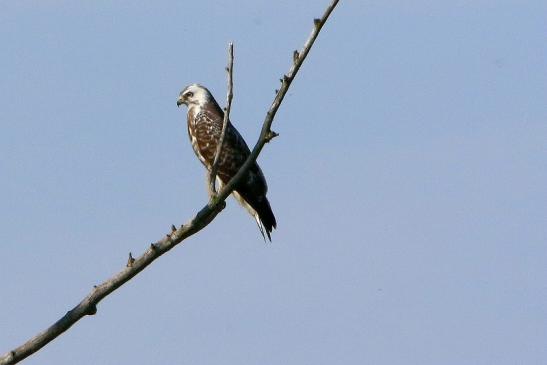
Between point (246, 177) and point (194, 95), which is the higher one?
point (194, 95)

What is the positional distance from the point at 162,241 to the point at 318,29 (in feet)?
6.13

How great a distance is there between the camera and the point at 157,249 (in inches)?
347

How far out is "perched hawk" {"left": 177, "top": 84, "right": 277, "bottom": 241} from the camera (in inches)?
630

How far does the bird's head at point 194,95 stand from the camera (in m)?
18.0

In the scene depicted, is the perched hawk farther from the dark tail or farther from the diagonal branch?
the diagonal branch

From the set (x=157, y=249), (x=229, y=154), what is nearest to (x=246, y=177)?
Result: (x=229, y=154)

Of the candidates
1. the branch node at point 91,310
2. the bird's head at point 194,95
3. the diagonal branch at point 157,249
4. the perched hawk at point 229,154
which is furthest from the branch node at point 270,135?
the bird's head at point 194,95

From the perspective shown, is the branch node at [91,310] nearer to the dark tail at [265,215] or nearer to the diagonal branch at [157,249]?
the diagonal branch at [157,249]

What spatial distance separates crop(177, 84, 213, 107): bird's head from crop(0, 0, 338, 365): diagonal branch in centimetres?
886

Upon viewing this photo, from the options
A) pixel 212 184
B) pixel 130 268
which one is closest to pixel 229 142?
pixel 212 184

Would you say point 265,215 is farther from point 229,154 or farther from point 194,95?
point 194,95

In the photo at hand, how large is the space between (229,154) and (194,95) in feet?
7.52

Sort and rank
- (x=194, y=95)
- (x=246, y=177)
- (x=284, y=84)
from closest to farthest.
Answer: (x=284, y=84)
(x=246, y=177)
(x=194, y=95)

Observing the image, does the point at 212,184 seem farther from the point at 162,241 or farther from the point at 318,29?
the point at 318,29
